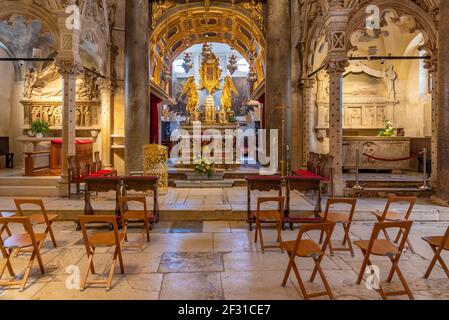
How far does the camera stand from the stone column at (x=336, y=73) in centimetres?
977

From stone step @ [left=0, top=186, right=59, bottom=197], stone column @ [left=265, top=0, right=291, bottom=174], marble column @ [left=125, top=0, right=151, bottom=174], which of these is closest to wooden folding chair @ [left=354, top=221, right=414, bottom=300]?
stone column @ [left=265, top=0, right=291, bottom=174]

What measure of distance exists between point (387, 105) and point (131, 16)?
35.6 feet

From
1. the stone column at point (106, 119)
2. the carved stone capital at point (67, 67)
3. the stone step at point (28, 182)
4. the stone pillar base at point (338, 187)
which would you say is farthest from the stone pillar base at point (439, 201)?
the stone column at point (106, 119)

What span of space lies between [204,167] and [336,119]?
4.43 m

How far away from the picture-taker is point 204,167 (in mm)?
11969

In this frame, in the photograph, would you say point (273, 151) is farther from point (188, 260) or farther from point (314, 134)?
point (188, 260)

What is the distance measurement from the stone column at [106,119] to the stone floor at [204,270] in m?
7.26

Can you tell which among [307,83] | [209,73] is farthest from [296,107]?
[209,73]

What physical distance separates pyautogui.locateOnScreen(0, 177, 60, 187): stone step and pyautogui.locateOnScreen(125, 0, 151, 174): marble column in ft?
8.06

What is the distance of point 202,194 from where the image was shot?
10367mm

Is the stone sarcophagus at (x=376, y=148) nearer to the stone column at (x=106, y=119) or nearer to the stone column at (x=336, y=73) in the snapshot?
the stone column at (x=336, y=73)

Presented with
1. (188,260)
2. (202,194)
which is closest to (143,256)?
(188,260)

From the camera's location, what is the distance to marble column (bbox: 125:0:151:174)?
41.0 feet

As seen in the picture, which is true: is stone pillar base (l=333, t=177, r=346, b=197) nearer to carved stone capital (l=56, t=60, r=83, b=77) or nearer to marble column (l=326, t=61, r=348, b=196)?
marble column (l=326, t=61, r=348, b=196)
